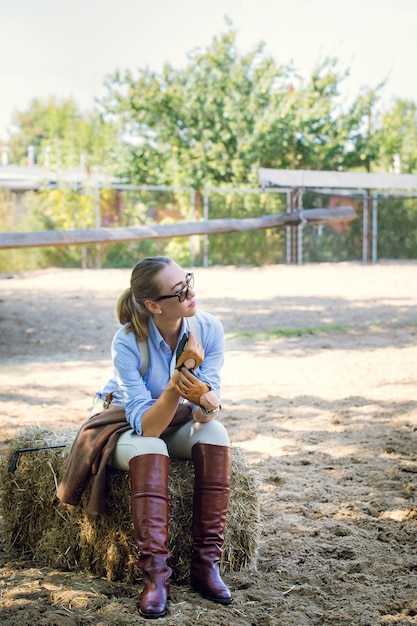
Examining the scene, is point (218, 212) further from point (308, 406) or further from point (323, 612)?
point (323, 612)

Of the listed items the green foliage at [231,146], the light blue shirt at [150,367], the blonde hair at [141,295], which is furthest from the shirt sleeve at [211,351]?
the green foliage at [231,146]

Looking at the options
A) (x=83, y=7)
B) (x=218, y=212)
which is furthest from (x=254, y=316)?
(x=83, y=7)

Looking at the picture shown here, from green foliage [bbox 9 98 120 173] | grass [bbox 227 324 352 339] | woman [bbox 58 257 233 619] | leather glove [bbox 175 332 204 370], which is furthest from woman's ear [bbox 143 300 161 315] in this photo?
green foliage [bbox 9 98 120 173]

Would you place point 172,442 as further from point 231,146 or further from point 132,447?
point 231,146

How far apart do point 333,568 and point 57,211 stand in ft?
53.8

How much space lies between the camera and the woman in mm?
2473

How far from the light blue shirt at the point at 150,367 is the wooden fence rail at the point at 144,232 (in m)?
5.16

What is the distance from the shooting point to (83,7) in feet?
105

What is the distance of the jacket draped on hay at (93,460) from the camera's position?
8.60ft

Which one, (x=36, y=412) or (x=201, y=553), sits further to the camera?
(x=36, y=412)

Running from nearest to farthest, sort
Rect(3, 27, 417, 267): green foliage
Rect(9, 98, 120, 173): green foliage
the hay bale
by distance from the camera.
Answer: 1. the hay bale
2. Rect(3, 27, 417, 267): green foliage
3. Rect(9, 98, 120, 173): green foliage

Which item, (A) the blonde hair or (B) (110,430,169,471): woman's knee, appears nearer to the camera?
(B) (110,430,169,471): woman's knee

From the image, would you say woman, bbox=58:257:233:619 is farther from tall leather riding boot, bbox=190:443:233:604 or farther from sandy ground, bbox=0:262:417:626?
sandy ground, bbox=0:262:417:626

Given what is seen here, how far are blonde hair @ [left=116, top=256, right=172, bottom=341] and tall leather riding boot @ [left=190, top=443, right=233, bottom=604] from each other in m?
0.51
